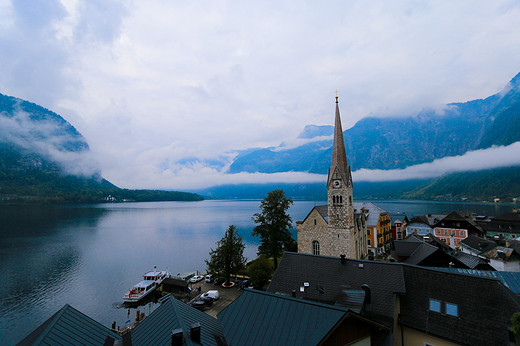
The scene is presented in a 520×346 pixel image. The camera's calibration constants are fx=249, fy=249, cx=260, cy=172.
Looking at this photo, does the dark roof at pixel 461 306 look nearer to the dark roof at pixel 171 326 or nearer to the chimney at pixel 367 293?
the chimney at pixel 367 293

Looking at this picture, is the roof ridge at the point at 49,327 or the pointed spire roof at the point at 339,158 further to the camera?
the pointed spire roof at the point at 339,158

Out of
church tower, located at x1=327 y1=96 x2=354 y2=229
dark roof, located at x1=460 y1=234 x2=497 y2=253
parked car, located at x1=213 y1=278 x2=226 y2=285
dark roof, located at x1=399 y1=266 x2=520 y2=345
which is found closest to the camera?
dark roof, located at x1=399 y1=266 x2=520 y2=345

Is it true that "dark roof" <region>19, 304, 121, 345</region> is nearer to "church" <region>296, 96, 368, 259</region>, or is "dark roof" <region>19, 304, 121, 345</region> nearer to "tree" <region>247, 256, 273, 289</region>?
"tree" <region>247, 256, 273, 289</region>

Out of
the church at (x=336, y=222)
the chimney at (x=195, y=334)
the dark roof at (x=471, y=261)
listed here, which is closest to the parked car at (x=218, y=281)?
the church at (x=336, y=222)

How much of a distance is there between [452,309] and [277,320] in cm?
907

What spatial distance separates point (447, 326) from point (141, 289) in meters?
32.2

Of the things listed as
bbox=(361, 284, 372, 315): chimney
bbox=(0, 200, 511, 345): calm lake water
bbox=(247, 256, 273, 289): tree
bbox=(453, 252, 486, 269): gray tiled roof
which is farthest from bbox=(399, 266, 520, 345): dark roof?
bbox=(0, 200, 511, 345): calm lake water

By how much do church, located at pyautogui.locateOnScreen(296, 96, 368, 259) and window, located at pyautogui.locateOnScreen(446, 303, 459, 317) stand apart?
1715 cm

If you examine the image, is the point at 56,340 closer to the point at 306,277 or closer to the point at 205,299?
the point at 306,277

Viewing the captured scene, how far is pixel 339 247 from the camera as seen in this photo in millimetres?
29781

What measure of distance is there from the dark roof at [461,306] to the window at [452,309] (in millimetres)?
112

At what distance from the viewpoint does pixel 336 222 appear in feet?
98.5

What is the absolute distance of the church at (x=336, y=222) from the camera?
29531 mm

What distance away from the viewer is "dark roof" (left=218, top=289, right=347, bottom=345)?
834 cm
